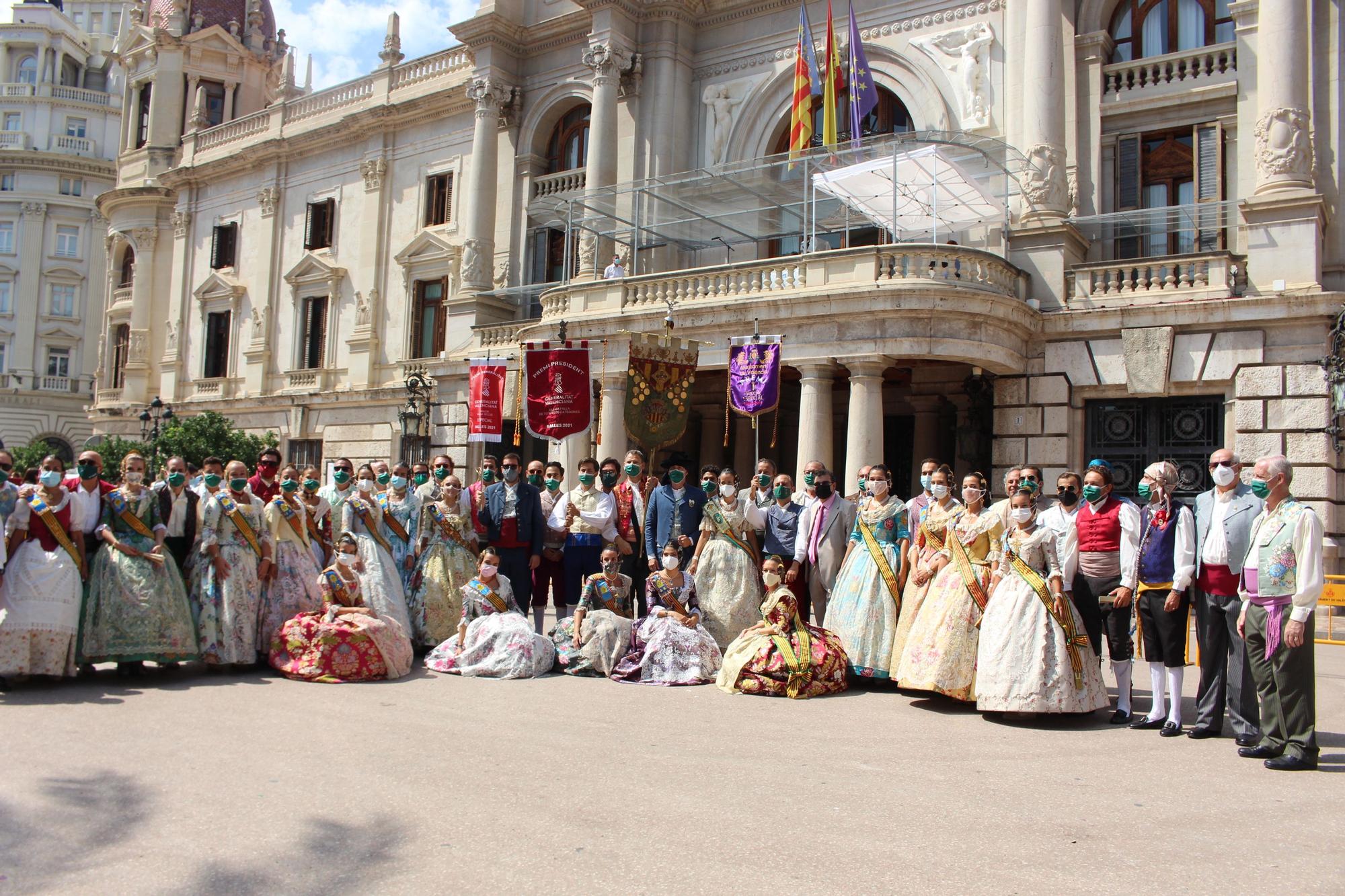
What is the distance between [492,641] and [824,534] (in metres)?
3.27

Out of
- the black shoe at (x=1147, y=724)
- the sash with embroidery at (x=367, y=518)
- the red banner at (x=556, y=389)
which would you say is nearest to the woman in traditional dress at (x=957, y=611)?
the black shoe at (x=1147, y=724)

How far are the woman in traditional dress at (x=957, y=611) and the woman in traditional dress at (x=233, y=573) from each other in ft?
18.0

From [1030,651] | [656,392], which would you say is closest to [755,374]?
[656,392]

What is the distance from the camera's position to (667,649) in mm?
9586

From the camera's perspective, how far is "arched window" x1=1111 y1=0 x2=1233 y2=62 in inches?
700

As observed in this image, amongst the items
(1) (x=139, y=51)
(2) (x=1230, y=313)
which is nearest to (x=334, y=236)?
(1) (x=139, y=51)

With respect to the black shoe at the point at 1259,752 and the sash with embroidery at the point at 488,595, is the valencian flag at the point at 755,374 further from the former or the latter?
the black shoe at the point at 1259,752

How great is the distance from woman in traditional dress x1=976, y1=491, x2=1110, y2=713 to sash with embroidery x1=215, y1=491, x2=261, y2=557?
6147 millimetres

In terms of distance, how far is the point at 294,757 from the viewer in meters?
6.39

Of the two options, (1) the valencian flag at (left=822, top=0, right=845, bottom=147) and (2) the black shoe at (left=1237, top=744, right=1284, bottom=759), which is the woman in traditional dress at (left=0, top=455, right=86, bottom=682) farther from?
(1) the valencian flag at (left=822, top=0, right=845, bottom=147)

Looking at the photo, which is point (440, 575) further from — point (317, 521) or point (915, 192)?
point (915, 192)

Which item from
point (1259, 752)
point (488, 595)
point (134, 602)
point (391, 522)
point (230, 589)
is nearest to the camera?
point (1259, 752)

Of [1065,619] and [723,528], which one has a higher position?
[723,528]

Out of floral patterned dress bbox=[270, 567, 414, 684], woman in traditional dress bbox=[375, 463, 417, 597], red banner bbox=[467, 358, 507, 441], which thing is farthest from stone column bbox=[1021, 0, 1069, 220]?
floral patterned dress bbox=[270, 567, 414, 684]
